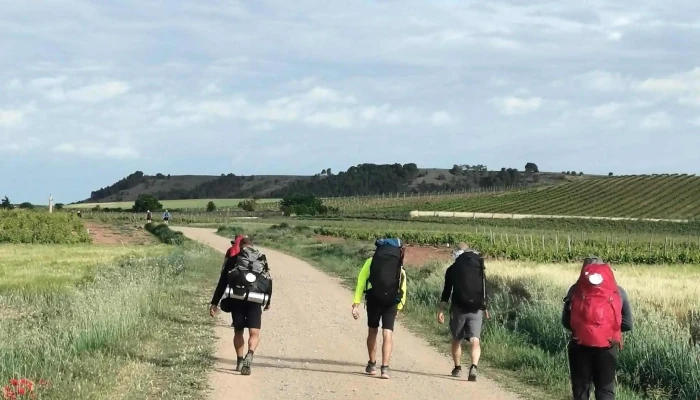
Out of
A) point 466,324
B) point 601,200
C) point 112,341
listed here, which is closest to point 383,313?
point 466,324

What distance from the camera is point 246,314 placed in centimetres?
1130

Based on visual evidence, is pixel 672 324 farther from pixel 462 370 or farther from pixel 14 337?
pixel 14 337

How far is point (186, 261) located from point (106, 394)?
20879 mm

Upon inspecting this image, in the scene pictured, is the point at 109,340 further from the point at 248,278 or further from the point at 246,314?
the point at 248,278

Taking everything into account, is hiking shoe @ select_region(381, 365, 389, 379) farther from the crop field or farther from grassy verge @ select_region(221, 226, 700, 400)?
the crop field

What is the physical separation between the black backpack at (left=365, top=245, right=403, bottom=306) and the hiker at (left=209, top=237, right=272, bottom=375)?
1326 mm

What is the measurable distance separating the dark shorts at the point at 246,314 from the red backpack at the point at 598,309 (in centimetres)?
463

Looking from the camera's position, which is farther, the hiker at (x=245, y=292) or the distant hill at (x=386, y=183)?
the distant hill at (x=386, y=183)

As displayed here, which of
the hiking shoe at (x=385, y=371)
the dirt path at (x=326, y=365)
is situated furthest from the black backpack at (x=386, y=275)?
the dirt path at (x=326, y=365)

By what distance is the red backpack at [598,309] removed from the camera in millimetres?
7895

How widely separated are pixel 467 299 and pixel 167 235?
5087cm

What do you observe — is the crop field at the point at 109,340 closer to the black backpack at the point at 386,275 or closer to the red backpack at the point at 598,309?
the black backpack at the point at 386,275

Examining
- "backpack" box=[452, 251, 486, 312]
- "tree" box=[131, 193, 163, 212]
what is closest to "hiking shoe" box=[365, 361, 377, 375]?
"backpack" box=[452, 251, 486, 312]

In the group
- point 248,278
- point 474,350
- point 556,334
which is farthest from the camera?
point 556,334
